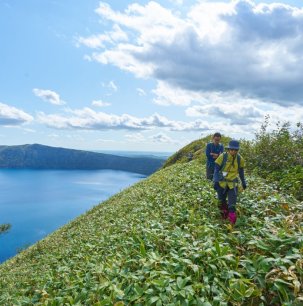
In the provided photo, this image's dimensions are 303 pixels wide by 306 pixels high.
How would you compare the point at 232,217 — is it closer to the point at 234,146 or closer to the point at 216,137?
the point at 234,146

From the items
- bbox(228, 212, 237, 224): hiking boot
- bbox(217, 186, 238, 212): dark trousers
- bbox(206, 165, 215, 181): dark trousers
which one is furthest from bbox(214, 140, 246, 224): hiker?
bbox(206, 165, 215, 181): dark trousers

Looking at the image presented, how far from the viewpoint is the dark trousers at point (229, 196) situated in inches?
451

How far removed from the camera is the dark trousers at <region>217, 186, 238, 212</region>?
1146 centimetres

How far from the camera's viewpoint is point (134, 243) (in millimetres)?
10188

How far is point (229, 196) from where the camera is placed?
11609 millimetres

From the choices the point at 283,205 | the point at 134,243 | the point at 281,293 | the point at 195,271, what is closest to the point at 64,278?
the point at 134,243

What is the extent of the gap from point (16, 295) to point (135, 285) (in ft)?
21.2

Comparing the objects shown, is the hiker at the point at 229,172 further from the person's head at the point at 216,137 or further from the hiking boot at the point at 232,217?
the person's head at the point at 216,137

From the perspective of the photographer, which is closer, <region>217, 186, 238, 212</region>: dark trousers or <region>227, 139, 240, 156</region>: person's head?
<region>227, 139, 240, 156</region>: person's head

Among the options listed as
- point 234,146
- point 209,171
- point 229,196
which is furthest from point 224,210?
point 209,171

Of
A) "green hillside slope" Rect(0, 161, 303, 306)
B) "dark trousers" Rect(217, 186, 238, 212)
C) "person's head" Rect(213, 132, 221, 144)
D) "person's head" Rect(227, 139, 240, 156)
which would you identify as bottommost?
"green hillside slope" Rect(0, 161, 303, 306)

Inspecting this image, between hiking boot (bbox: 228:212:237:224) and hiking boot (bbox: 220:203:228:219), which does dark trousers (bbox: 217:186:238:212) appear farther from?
hiking boot (bbox: 228:212:237:224)

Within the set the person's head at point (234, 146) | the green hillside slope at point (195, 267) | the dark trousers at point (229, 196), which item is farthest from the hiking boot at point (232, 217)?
the person's head at point (234, 146)

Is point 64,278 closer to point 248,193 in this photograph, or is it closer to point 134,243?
point 134,243
